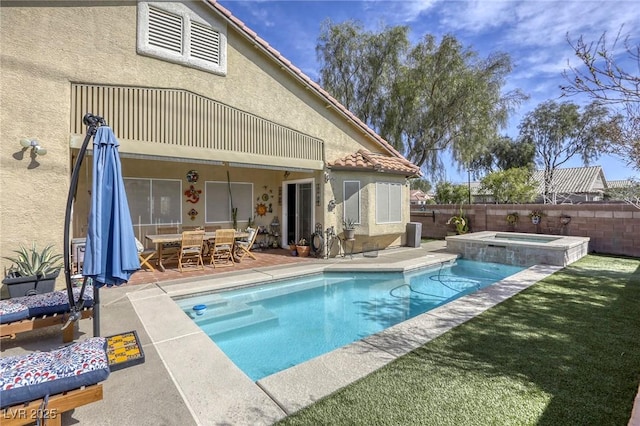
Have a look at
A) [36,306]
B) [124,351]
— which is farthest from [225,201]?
[124,351]

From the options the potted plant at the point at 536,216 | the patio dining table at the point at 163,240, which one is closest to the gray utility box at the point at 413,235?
the potted plant at the point at 536,216

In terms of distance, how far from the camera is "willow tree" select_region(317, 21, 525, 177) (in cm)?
2002

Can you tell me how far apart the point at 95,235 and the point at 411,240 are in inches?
569

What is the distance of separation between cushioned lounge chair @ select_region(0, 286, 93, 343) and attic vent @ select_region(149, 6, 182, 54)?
7571 mm

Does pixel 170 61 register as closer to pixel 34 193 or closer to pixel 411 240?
pixel 34 193

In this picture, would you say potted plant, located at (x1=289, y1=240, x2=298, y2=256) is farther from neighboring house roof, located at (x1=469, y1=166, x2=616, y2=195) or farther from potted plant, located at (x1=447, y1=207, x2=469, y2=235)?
neighboring house roof, located at (x1=469, y1=166, x2=616, y2=195)

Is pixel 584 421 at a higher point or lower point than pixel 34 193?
lower

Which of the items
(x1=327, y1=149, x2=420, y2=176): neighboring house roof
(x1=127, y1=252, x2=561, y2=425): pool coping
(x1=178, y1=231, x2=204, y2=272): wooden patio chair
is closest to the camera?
(x1=127, y1=252, x2=561, y2=425): pool coping

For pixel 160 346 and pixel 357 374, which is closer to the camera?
pixel 357 374

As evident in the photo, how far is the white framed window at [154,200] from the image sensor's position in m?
12.0

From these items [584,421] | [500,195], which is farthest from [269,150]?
[500,195]

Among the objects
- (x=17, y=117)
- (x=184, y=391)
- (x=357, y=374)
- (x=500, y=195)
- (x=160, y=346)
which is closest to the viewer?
(x=184, y=391)

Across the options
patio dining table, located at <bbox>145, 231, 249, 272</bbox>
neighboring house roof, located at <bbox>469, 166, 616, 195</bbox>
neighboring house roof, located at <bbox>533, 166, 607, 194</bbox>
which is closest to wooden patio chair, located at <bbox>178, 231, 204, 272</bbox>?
patio dining table, located at <bbox>145, 231, 249, 272</bbox>

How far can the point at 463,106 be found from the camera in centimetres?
2017
